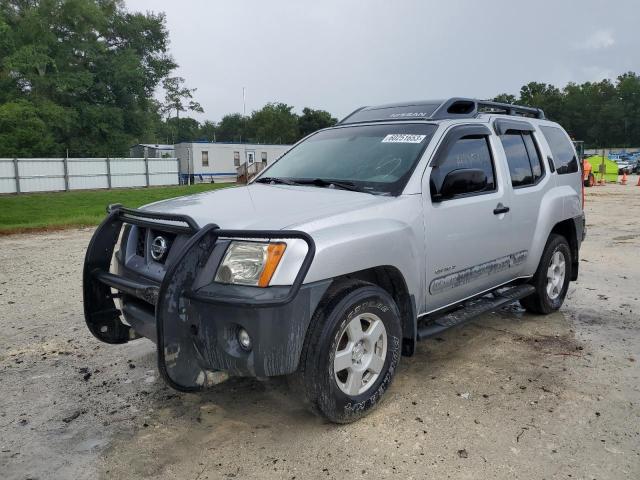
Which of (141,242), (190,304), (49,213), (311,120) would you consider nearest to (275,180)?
(141,242)

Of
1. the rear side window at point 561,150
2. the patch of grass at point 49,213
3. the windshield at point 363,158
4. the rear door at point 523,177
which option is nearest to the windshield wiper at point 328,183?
the windshield at point 363,158

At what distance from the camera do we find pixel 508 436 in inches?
125

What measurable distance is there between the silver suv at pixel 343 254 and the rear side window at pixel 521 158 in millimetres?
19

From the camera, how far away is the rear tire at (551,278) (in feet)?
17.3

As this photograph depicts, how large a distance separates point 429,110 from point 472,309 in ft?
5.45

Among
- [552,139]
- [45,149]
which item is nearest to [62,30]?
[45,149]

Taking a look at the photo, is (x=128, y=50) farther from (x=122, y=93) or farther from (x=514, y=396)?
(x=514, y=396)

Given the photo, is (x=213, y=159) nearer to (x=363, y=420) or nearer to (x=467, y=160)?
(x=467, y=160)

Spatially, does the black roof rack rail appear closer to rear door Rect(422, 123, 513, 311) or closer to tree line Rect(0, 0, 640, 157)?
rear door Rect(422, 123, 513, 311)

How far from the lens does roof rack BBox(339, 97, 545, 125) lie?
4.45 meters

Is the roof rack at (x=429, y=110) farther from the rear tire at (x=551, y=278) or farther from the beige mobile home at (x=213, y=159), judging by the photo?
the beige mobile home at (x=213, y=159)

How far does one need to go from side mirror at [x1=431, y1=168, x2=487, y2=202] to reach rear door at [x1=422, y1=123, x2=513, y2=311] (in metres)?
0.03

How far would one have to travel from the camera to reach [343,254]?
3.06 meters

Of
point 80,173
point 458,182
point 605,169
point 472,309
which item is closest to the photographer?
point 458,182
